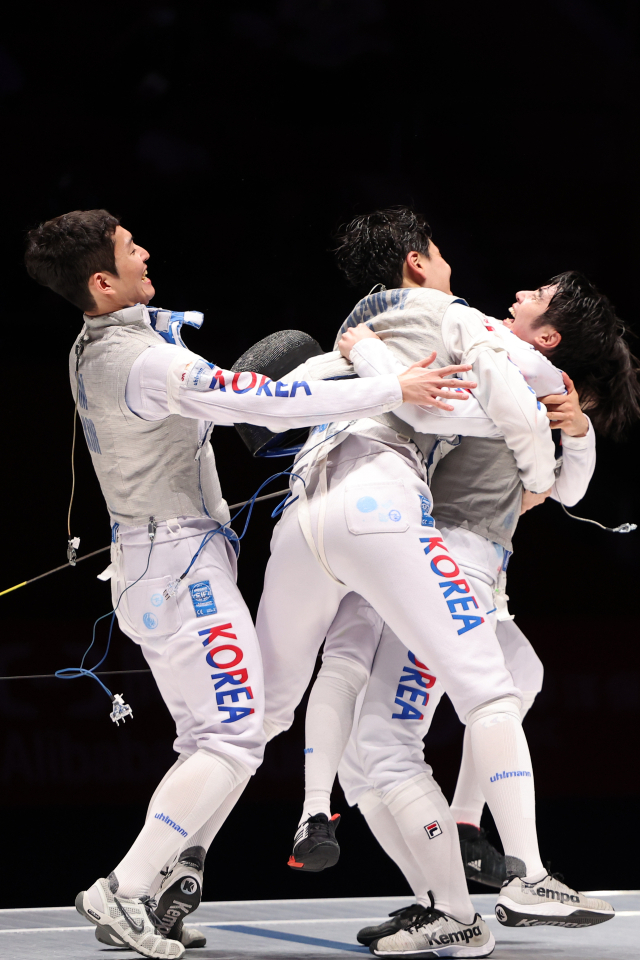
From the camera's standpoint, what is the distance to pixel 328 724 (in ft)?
6.35

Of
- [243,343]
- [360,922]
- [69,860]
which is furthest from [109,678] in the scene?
[360,922]

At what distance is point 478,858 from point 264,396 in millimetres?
1070

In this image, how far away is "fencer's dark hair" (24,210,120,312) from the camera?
195 centimetres

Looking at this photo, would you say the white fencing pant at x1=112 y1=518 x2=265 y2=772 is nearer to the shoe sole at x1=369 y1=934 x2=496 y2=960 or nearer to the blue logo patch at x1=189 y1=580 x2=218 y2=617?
the blue logo patch at x1=189 y1=580 x2=218 y2=617

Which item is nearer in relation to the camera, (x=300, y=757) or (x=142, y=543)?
(x=142, y=543)

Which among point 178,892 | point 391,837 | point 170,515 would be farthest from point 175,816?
point 170,515

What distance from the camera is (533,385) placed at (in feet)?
6.55

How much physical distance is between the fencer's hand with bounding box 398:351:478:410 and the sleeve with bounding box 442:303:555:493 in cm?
5

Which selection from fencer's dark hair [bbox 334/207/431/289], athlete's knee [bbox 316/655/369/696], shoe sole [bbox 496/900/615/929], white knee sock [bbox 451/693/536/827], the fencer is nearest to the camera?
shoe sole [bbox 496/900/615/929]

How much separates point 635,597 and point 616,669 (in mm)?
341

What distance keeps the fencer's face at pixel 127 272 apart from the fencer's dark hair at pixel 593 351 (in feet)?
2.63

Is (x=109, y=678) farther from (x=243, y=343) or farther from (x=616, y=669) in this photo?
(x=616, y=669)

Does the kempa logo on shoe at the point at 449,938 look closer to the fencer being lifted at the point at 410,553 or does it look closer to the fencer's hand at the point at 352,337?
the fencer being lifted at the point at 410,553

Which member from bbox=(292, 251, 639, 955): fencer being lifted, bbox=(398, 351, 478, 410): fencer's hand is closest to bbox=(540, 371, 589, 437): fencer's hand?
bbox=(292, 251, 639, 955): fencer being lifted
